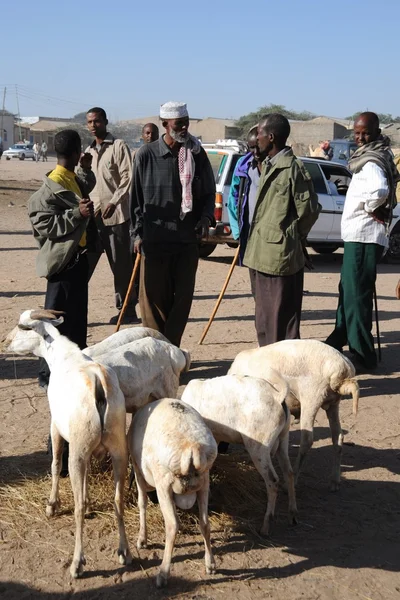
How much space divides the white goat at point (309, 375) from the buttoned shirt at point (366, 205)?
2.56 metres

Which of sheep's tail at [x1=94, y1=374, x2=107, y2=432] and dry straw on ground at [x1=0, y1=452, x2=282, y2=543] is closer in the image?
sheep's tail at [x1=94, y1=374, x2=107, y2=432]

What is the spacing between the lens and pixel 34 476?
5230mm

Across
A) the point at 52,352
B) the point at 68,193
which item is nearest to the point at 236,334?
the point at 68,193

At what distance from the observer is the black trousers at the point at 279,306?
6.57 metres

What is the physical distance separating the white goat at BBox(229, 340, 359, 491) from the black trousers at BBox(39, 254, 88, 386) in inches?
49.8

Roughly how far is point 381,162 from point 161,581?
487 centimetres

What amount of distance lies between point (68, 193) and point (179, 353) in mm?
1442

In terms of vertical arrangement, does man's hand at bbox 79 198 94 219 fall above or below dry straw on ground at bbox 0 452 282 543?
above

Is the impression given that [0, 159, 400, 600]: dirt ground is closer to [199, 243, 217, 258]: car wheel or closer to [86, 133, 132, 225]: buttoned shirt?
[86, 133, 132, 225]: buttoned shirt

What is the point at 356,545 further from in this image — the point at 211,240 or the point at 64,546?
the point at 211,240

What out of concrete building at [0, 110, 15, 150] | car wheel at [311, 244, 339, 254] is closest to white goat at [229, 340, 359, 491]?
car wheel at [311, 244, 339, 254]

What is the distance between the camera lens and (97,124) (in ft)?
29.6

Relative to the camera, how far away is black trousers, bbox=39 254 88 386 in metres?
5.59

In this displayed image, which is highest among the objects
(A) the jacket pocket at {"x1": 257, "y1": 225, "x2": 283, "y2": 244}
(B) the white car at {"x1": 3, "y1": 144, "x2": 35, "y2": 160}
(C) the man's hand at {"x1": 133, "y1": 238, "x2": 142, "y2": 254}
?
(A) the jacket pocket at {"x1": 257, "y1": 225, "x2": 283, "y2": 244}
